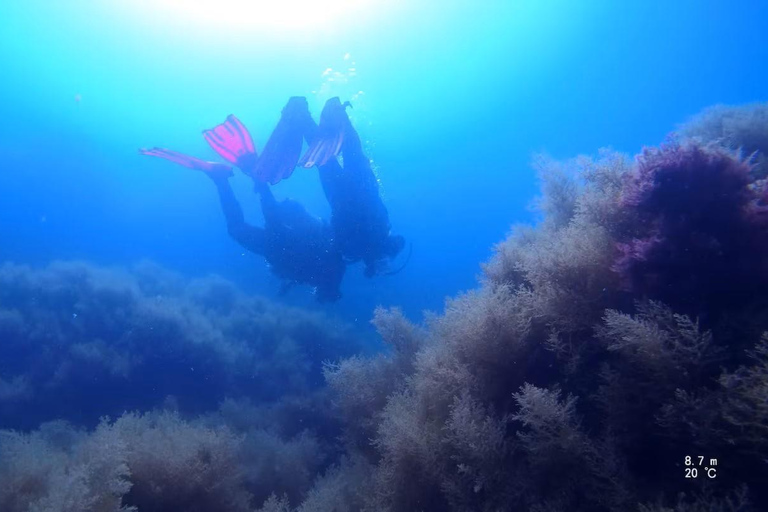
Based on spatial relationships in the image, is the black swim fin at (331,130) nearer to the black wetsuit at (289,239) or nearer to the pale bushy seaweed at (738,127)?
the black wetsuit at (289,239)

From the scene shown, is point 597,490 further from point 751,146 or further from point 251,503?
point 751,146

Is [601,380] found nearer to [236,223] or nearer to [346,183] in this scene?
[346,183]

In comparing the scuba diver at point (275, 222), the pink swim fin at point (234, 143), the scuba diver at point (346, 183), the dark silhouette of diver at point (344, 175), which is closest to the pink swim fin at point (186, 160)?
the scuba diver at point (275, 222)

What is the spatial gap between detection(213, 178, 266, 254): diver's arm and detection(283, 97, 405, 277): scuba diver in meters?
2.51

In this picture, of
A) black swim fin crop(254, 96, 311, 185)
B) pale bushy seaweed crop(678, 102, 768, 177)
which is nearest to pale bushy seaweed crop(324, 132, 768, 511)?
pale bushy seaweed crop(678, 102, 768, 177)

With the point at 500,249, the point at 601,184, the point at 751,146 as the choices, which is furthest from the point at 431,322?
the point at 751,146

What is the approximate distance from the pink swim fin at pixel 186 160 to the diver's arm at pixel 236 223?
1.17 feet

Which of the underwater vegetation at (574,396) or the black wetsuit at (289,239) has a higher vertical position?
the black wetsuit at (289,239)

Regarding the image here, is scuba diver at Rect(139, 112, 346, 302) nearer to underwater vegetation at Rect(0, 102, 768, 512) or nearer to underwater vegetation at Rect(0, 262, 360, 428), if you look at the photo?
underwater vegetation at Rect(0, 262, 360, 428)

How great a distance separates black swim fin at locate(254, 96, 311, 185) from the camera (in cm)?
1011

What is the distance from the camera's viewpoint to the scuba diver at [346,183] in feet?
33.3

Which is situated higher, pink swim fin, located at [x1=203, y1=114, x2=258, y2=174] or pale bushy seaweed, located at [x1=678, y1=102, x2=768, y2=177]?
pink swim fin, located at [x1=203, y1=114, x2=258, y2=174]

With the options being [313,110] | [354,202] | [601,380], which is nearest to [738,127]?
[601,380]

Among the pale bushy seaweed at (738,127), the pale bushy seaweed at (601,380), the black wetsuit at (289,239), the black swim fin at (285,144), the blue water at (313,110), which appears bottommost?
the pale bushy seaweed at (601,380)
